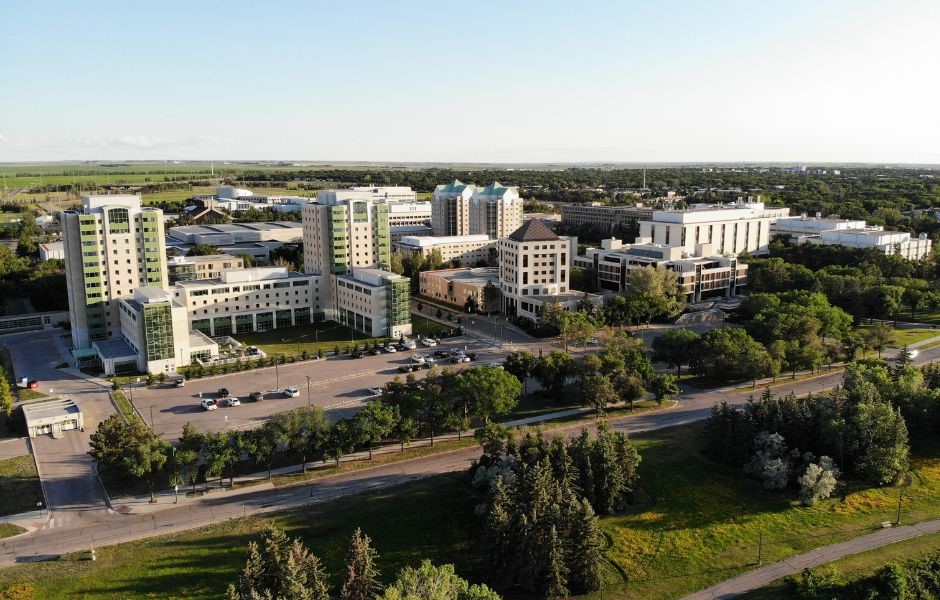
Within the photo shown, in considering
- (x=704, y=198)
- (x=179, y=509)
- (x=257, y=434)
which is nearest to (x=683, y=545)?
(x=257, y=434)

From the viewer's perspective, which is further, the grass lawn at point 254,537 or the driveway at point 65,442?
the driveway at point 65,442

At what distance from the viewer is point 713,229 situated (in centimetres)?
9925

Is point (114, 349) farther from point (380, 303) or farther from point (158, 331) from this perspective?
point (380, 303)

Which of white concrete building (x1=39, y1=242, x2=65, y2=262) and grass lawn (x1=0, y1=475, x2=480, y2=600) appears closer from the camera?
grass lawn (x1=0, y1=475, x2=480, y2=600)

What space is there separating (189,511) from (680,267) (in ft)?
209

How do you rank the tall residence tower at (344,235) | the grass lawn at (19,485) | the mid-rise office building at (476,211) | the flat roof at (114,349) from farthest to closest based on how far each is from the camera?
the mid-rise office building at (476,211) → the tall residence tower at (344,235) → the flat roof at (114,349) → the grass lawn at (19,485)

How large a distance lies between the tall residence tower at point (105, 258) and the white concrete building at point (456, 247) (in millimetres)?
41907

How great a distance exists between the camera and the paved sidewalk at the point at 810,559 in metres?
28.7

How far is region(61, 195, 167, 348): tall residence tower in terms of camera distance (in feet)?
200

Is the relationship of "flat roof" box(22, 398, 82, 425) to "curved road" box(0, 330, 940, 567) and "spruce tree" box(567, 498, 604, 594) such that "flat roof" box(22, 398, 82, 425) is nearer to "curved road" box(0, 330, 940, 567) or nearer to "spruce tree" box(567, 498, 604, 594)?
"curved road" box(0, 330, 940, 567)

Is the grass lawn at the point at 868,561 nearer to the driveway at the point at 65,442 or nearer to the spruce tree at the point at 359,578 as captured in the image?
the spruce tree at the point at 359,578

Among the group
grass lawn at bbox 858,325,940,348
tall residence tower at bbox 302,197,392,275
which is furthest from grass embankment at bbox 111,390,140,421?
grass lawn at bbox 858,325,940,348

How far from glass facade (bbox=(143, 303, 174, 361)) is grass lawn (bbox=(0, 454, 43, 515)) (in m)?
16.4

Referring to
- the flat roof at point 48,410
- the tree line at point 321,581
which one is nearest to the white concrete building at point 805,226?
the tree line at point 321,581
